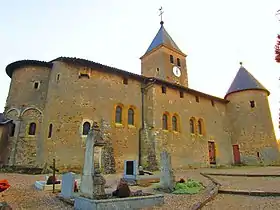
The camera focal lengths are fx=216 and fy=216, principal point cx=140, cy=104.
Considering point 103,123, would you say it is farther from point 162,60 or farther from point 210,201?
point 162,60

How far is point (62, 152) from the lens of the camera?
50.2 ft

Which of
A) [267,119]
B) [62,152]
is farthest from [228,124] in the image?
[62,152]

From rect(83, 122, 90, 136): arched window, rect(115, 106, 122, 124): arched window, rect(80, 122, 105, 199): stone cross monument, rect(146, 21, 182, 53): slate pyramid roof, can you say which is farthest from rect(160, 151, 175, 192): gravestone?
rect(146, 21, 182, 53): slate pyramid roof

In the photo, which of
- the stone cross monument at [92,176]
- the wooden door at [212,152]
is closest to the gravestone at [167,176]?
the stone cross monument at [92,176]

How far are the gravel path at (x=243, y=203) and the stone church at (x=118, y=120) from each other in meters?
7.25

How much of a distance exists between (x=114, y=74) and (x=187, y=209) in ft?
47.2

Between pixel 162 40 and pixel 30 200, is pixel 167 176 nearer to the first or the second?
pixel 30 200

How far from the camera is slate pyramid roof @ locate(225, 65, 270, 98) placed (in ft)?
84.2

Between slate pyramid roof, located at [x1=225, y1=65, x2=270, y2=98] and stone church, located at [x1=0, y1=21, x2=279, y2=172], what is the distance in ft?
3.67

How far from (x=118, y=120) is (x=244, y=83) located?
674 inches

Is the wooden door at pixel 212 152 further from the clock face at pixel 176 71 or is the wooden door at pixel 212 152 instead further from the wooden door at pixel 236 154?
the clock face at pixel 176 71

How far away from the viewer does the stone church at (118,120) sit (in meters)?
16.1

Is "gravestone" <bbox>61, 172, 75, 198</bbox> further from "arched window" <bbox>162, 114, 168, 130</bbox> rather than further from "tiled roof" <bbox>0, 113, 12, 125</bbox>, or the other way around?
"arched window" <bbox>162, 114, 168, 130</bbox>

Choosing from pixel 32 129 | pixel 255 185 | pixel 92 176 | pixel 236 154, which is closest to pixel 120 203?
pixel 92 176
